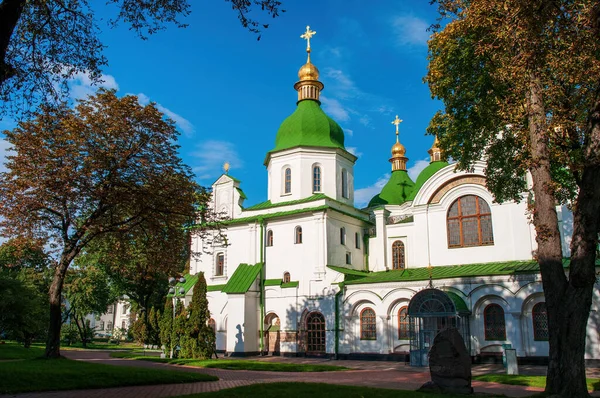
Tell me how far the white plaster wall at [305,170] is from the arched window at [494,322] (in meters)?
11.6

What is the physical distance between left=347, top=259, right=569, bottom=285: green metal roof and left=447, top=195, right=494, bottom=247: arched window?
4.72 feet

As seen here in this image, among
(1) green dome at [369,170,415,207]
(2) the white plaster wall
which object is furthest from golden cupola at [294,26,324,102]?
(1) green dome at [369,170,415,207]

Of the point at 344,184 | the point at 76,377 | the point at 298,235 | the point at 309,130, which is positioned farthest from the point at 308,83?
the point at 76,377

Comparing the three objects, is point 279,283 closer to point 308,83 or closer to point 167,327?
point 167,327

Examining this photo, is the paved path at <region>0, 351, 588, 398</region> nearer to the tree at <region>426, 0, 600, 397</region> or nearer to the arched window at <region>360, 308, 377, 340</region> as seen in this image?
the tree at <region>426, 0, 600, 397</region>

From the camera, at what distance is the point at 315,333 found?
2812 cm

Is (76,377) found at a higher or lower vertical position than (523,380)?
higher

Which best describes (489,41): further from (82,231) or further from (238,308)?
(238,308)

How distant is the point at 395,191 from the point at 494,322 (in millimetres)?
15963

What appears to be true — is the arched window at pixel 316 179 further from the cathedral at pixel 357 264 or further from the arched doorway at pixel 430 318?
the arched doorway at pixel 430 318

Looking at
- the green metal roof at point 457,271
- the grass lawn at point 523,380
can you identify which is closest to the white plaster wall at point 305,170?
the green metal roof at point 457,271

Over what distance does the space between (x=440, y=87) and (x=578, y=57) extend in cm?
461

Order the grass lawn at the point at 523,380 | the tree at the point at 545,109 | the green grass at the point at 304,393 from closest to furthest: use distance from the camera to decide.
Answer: the green grass at the point at 304,393, the tree at the point at 545,109, the grass lawn at the point at 523,380

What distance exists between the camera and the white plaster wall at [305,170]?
1236 inches
